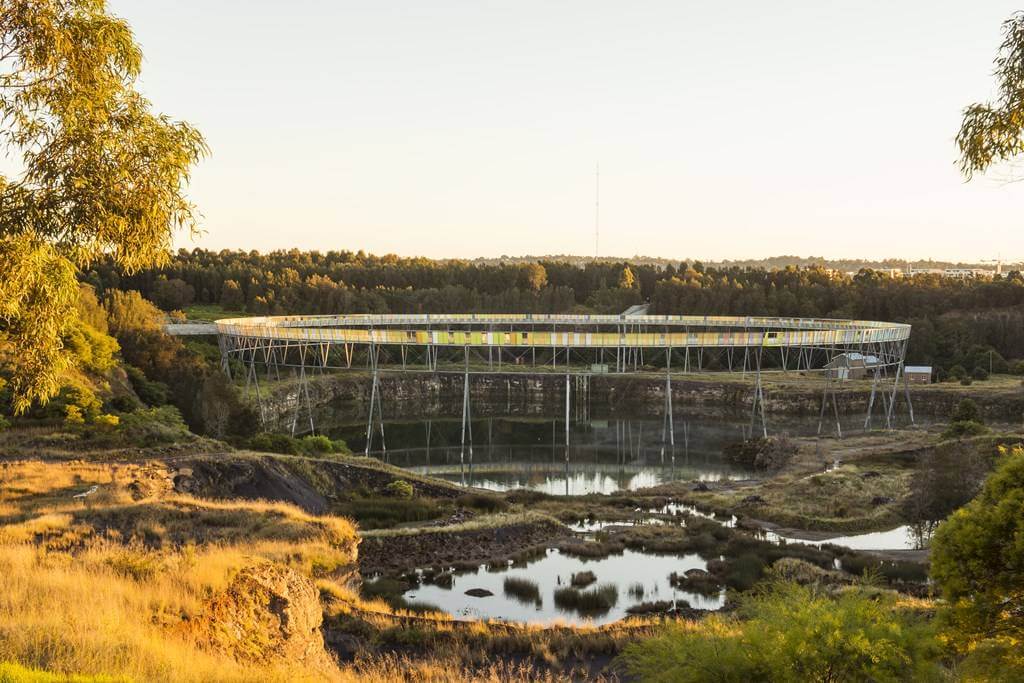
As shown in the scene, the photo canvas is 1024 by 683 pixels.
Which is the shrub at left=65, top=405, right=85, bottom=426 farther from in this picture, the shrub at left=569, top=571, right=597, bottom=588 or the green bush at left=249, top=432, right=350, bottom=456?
the shrub at left=569, top=571, right=597, bottom=588

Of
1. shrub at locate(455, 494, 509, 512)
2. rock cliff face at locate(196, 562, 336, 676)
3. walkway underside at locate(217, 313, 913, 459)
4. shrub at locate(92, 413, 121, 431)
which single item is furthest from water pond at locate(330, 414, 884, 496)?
rock cliff face at locate(196, 562, 336, 676)

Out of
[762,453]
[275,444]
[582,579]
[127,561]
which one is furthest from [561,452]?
[127,561]

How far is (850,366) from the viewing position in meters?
69.2

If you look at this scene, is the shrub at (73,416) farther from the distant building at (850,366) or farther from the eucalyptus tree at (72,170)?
the distant building at (850,366)

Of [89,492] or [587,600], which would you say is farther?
[89,492]

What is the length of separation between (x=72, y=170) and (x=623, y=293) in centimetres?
9975

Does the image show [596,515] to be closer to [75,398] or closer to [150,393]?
[75,398]

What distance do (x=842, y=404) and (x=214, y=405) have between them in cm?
4383

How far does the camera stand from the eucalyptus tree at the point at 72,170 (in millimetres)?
12312

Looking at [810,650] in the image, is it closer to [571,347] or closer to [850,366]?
[850,366]

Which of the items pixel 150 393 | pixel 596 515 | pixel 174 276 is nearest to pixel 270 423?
pixel 150 393

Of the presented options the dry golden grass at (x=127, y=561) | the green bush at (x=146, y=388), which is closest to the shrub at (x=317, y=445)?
the green bush at (x=146, y=388)

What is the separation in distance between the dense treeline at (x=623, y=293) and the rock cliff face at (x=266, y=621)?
231 feet

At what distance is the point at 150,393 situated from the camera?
144 feet
